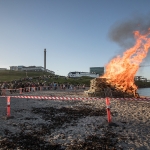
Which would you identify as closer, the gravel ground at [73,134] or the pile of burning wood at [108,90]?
the gravel ground at [73,134]

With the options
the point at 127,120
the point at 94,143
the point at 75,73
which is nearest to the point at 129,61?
the point at 127,120

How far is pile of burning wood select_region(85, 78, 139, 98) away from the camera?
102ft

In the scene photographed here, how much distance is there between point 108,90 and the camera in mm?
30938

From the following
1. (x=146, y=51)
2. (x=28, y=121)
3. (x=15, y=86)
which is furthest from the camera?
(x=15, y=86)

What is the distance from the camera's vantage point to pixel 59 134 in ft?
32.2

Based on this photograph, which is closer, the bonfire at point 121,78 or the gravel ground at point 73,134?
the gravel ground at point 73,134

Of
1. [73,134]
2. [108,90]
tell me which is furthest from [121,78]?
[73,134]

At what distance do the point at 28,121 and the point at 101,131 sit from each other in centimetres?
510

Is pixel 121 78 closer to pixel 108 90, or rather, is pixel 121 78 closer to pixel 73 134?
pixel 108 90

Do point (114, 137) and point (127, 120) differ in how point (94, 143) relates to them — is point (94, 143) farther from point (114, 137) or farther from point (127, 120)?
point (127, 120)

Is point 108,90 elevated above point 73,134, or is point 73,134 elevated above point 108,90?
point 108,90

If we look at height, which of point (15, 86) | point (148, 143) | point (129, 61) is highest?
point (129, 61)

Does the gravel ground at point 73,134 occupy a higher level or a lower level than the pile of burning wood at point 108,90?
lower

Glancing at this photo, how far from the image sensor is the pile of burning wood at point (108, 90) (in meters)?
31.0
